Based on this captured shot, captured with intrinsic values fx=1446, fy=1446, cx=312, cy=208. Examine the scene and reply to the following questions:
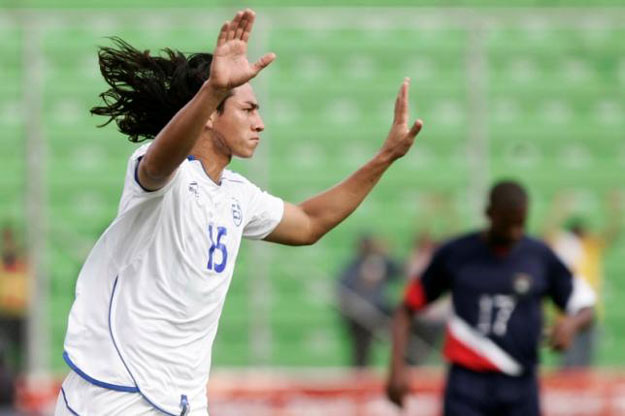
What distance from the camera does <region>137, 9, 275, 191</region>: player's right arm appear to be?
427 centimetres

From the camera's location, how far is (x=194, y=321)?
4.81m

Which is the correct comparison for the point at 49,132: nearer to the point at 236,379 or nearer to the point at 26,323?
the point at 26,323

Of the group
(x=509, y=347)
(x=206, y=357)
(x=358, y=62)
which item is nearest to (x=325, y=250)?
(x=358, y=62)

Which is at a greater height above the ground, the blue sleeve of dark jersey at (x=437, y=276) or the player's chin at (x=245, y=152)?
the player's chin at (x=245, y=152)

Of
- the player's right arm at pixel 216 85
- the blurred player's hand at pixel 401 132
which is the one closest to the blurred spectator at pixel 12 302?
the blurred player's hand at pixel 401 132

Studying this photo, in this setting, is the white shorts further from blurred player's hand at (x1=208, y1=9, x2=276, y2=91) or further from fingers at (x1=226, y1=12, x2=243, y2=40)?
fingers at (x1=226, y1=12, x2=243, y2=40)

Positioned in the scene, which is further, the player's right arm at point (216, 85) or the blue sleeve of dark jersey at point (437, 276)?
the blue sleeve of dark jersey at point (437, 276)

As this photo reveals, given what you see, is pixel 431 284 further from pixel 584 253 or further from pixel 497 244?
pixel 584 253

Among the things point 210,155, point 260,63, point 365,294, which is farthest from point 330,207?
point 365,294

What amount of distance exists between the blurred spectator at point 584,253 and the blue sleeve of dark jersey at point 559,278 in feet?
17.9

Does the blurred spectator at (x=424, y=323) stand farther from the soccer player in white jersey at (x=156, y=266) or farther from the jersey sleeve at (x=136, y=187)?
the jersey sleeve at (x=136, y=187)

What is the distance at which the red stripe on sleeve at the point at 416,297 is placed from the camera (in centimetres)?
818

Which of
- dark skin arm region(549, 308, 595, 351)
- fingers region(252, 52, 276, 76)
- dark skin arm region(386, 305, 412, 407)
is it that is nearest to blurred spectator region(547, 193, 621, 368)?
dark skin arm region(386, 305, 412, 407)

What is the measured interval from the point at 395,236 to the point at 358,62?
7.02ft
